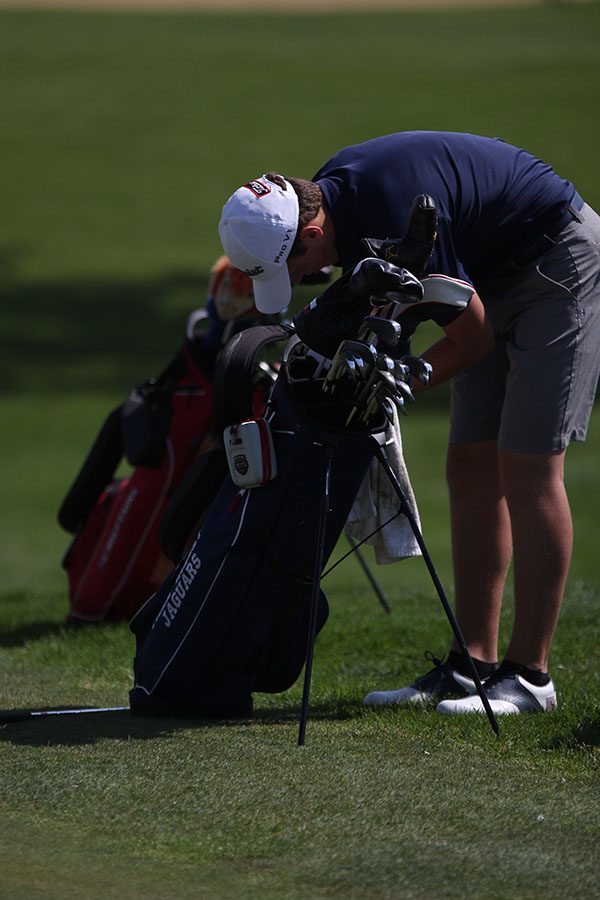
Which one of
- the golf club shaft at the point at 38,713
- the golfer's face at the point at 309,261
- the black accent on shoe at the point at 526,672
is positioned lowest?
the golf club shaft at the point at 38,713

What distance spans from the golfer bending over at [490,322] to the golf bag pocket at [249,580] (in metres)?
0.34

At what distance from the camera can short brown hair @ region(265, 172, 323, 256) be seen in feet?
12.1

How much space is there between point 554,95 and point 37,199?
1081 centimetres

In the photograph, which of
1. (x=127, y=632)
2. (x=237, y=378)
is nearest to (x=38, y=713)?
(x=237, y=378)

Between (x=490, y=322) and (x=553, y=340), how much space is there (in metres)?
0.20

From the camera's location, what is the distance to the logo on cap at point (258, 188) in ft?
12.2

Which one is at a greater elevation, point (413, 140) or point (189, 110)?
point (413, 140)

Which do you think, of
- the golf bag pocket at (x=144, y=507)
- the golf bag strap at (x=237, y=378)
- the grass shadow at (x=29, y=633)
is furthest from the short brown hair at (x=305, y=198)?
the grass shadow at (x=29, y=633)

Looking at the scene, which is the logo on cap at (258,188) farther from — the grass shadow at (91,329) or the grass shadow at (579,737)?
the grass shadow at (91,329)

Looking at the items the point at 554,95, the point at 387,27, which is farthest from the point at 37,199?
the point at 387,27

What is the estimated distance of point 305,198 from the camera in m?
3.70

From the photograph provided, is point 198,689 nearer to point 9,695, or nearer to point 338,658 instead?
point 9,695

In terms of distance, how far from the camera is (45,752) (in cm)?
356

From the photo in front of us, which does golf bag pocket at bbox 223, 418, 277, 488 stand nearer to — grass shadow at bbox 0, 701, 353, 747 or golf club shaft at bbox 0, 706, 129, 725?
grass shadow at bbox 0, 701, 353, 747
